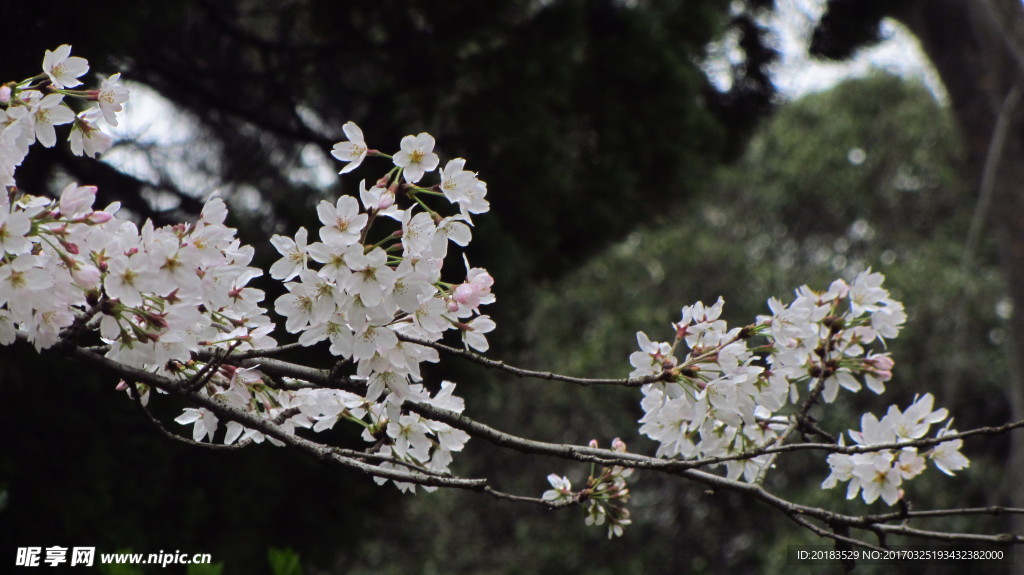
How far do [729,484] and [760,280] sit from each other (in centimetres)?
820

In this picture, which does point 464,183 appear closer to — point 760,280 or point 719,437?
point 719,437

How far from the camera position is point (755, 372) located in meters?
1.23

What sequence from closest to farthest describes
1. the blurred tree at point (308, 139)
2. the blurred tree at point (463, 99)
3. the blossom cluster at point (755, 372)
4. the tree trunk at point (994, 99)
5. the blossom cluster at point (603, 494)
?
the blossom cluster at point (755, 372)
the blossom cluster at point (603, 494)
the blurred tree at point (308, 139)
the blurred tree at point (463, 99)
the tree trunk at point (994, 99)

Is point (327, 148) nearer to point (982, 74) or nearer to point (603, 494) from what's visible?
point (603, 494)

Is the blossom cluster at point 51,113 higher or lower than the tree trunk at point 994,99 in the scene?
lower

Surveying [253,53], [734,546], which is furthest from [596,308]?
[253,53]

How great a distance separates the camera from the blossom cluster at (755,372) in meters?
1.25

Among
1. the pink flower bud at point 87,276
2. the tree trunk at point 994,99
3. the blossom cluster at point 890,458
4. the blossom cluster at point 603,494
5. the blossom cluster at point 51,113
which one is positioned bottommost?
the blossom cluster at point 603,494

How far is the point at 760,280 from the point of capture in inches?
357

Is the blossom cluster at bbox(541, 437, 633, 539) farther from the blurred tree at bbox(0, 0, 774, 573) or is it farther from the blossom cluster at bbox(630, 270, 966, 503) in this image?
the blurred tree at bbox(0, 0, 774, 573)

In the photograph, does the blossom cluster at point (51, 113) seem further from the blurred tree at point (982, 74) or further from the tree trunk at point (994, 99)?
the blurred tree at point (982, 74)

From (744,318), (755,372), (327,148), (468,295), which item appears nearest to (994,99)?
(327,148)

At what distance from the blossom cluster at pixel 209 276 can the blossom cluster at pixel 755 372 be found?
293 millimetres

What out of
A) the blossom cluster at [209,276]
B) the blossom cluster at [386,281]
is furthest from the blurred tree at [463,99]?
the blossom cluster at [386,281]
